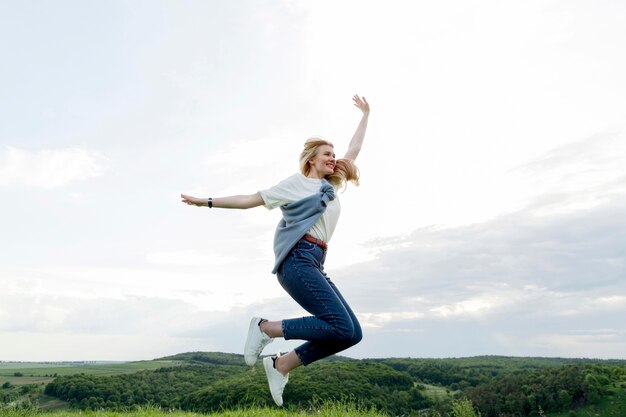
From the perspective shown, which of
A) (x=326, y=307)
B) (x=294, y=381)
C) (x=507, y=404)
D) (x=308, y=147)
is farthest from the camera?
(x=507, y=404)

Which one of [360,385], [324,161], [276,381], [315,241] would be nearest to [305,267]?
[315,241]

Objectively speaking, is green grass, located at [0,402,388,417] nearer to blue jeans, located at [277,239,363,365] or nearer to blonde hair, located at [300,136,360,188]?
blue jeans, located at [277,239,363,365]

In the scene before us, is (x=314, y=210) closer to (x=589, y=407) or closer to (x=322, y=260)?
(x=322, y=260)

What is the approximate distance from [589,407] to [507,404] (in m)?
13.1

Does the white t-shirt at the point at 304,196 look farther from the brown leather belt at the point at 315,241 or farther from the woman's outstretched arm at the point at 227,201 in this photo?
the woman's outstretched arm at the point at 227,201

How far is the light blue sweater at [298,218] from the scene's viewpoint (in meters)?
5.45

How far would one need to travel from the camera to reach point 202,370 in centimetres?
7756

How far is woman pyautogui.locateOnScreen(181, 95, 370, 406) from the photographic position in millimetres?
5344

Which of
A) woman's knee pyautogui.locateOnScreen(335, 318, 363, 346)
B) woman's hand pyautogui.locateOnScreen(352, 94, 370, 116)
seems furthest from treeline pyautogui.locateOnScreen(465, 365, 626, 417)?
woman's knee pyautogui.locateOnScreen(335, 318, 363, 346)

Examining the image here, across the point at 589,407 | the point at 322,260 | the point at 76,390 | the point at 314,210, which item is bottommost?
the point at 589,407

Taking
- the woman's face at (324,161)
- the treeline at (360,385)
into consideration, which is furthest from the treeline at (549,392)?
the woman's face at (324,161)

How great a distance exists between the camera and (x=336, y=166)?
20.5 feet

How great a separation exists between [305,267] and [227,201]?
109 cm

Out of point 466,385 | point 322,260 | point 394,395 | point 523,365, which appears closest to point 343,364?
point 394,395
